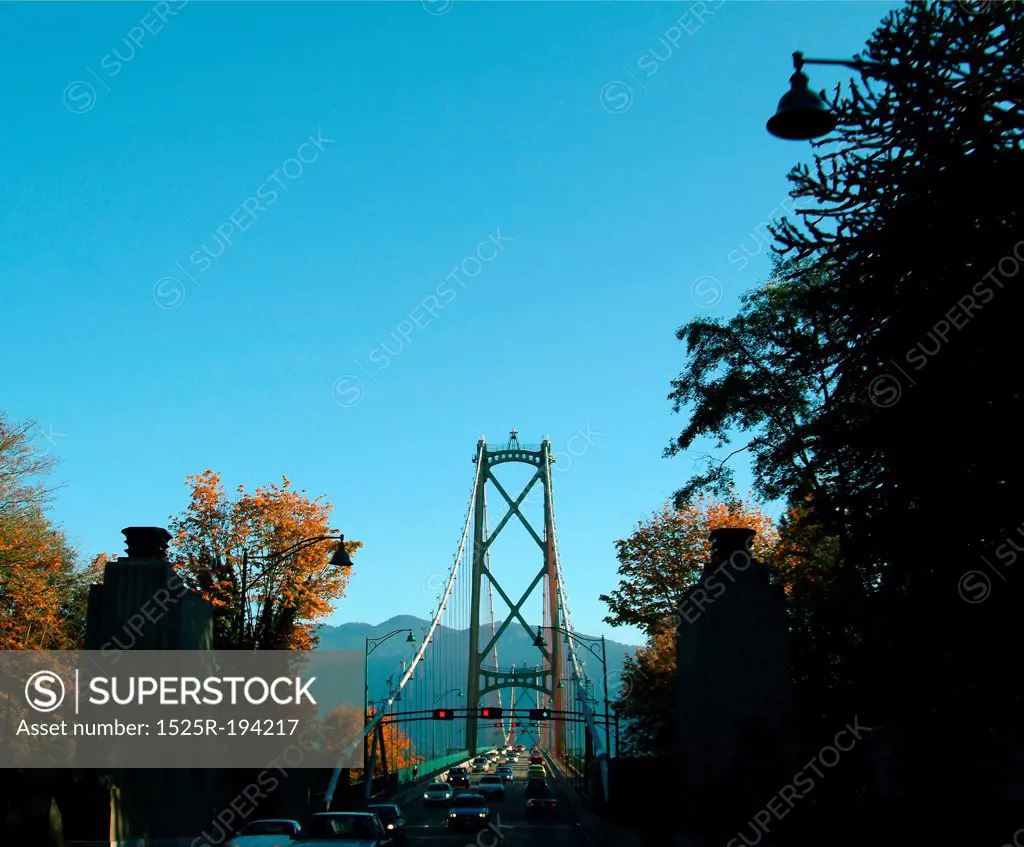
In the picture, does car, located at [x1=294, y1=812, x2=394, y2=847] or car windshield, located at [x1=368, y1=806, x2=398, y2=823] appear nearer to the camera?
car, located at [x1=294, y1=812, x2=394, y2=847]

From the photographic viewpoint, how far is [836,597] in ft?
65.6

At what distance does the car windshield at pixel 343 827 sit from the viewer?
1728cm

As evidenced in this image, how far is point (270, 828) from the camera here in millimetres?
21391

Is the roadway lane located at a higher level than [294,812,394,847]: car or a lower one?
lower

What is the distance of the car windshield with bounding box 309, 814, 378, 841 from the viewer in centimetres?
1728

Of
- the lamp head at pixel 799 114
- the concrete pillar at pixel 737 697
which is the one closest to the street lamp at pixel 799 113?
the lamp head at pixel 799 114

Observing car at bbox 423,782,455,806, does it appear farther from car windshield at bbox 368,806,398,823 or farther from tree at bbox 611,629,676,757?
car windshield at bbox 368,806,398,823

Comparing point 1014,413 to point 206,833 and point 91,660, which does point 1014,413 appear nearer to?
point 91,660

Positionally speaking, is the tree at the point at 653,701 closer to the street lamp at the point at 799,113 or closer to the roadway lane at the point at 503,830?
the roadway lane at the point at 503,830

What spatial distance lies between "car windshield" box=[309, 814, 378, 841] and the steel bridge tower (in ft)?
195

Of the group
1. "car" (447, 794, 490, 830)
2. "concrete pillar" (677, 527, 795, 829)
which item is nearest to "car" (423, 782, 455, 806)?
"car" (447, 794, 490, 830)

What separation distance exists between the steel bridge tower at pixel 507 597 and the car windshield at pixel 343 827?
59509mm

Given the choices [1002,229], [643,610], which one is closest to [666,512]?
[643,610]

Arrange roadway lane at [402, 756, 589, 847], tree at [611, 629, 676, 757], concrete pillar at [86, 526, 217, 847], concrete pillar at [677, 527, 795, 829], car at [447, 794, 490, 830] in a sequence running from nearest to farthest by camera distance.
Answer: concrete pillar at [86, 526, 217, 847], concrete pillar at [677, 527, 795, 829], roadway lane at [402, 756, 589, 847], car at [447, 794, 490, 830], tree at [611, 629, 676, 757]
